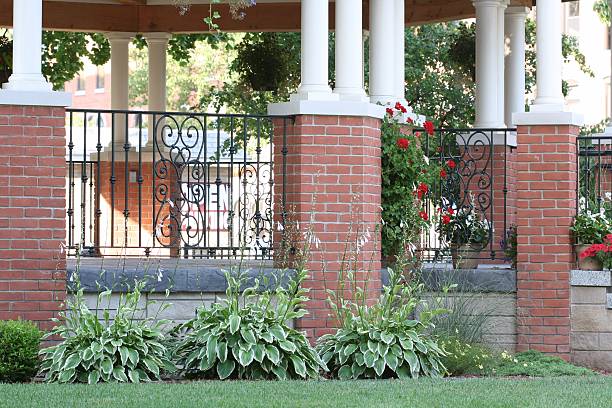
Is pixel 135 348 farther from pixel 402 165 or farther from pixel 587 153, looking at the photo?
pixel 587 153

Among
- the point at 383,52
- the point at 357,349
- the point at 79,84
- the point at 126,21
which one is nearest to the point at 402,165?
the point at 383,52

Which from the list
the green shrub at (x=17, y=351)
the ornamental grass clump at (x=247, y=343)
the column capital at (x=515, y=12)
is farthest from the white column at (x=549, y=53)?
the green shrub at (x=17, y=351)

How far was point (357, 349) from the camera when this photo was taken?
384 inches

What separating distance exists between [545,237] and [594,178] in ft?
7.06

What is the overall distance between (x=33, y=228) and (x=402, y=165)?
10.7 ft

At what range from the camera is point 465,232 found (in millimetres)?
12656

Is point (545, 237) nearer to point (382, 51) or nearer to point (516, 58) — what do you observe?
point (382, 51)

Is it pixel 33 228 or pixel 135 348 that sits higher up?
pixel 33 228

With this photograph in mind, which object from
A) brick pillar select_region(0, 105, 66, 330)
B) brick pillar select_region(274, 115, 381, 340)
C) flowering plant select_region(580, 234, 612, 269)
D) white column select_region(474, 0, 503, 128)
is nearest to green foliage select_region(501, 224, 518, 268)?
flowering plant select_region(580, 234, 612, 269)

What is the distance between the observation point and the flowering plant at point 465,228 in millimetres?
12570

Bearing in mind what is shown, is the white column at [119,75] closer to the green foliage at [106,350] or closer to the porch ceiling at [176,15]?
the porch ceiling at [176,15]

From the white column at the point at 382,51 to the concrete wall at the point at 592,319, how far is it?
2388mm

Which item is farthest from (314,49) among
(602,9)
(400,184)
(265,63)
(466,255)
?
(602,9)

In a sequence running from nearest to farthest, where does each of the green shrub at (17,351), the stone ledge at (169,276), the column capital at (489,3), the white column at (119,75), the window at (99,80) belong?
the green shrub at (17,351)
the stone ledge at (169,276)
the column capital at (489,3)
the white column at (119,75)
the window at (99,80)
